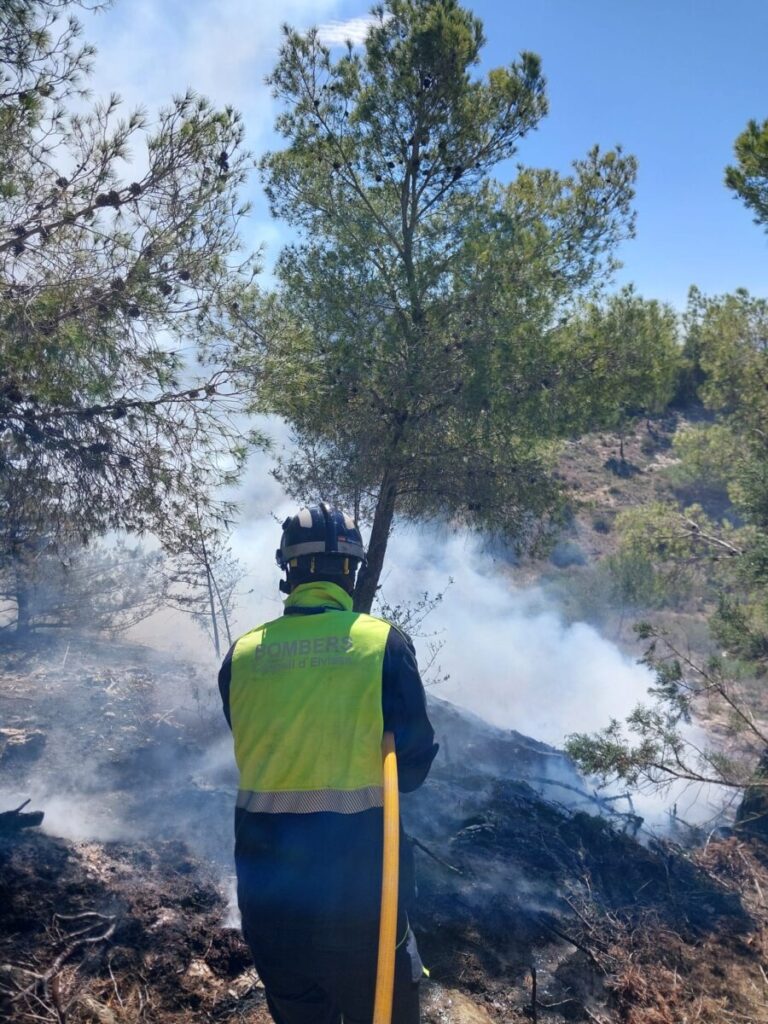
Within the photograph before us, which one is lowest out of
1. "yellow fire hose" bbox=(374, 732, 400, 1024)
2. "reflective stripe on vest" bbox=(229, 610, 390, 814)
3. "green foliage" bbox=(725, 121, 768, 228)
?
"yellow fire hose" bbox=(374, 732, 400, 1024)

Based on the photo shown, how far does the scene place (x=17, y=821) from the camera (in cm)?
584

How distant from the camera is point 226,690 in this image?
309 centimetres

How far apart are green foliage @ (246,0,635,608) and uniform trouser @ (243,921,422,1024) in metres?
5.00

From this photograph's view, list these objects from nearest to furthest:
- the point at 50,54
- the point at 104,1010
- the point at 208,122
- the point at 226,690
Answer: the point at 226,690 → the point at 104,1010 → the point at 50,54 → the point at 208,122

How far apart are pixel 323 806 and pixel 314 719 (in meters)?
0.29

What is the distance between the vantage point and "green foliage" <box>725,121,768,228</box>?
27.1 ft

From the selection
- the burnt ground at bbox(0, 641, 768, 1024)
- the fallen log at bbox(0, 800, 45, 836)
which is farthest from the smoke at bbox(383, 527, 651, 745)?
the fallen log at bbox(0, 800, 45, 836)

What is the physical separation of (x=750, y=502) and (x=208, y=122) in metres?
7.02

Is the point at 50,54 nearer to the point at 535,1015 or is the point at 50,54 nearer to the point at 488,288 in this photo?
the point at 488,288

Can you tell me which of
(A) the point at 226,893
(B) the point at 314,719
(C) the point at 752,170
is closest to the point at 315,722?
(B) the point at 314,719

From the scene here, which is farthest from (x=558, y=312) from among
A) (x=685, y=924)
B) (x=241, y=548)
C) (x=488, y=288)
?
(x=241, y=548)

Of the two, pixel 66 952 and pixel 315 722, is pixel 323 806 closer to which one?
pixel 315 722

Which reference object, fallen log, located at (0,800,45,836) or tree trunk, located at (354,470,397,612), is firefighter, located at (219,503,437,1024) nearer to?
fallen log, located at (0,800,45,836)

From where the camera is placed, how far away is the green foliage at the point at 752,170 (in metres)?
8.27
